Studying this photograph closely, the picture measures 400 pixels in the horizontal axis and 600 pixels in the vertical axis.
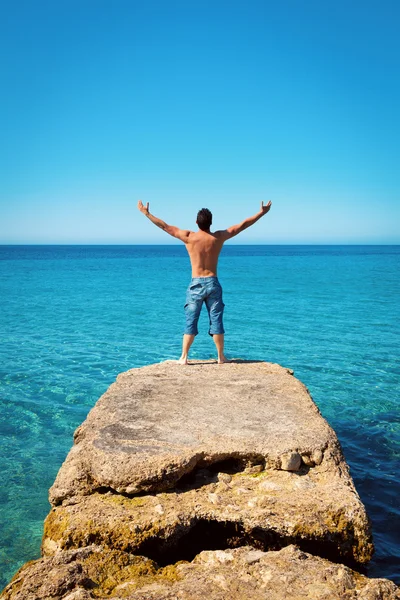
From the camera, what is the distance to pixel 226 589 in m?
3.01

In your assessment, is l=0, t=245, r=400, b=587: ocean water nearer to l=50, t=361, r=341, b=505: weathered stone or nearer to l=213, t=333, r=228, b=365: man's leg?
l=50, t=361, r=341, b=505: weathered stone

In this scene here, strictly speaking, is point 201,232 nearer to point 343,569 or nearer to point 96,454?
point 96,454

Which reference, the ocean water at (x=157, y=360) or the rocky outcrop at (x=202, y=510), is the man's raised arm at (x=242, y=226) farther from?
the ocean water at (x=157, y=360)

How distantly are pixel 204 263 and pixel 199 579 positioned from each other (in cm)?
492

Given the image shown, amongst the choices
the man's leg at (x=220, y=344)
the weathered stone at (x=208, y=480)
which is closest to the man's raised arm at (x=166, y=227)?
the man's leg at (x=220, y=344)

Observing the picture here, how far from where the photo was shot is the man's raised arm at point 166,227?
7318 mm

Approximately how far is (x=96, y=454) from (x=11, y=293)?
88.4 ft

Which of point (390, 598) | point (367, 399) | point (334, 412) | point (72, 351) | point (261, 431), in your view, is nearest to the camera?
point (390, 598)

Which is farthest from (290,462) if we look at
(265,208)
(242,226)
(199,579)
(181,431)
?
(265,208)

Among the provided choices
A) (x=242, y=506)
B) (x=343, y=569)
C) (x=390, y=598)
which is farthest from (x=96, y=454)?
(x=390, y=598)

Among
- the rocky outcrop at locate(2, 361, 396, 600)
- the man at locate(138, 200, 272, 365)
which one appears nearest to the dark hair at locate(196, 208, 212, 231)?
the man at locate(138, 200, 272, 365)

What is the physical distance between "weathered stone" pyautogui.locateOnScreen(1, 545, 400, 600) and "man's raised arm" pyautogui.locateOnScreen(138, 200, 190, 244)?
4.83 m

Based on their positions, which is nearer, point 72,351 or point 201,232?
point 201,232

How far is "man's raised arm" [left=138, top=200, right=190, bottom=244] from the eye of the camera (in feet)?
24.0
